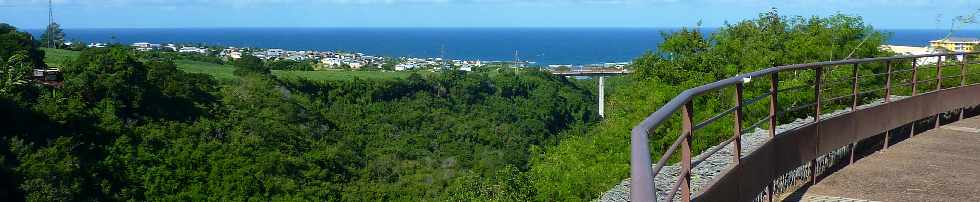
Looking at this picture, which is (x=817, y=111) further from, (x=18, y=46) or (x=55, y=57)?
(x=55, y=57)

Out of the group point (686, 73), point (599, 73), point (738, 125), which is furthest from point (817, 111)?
point (599, 73)

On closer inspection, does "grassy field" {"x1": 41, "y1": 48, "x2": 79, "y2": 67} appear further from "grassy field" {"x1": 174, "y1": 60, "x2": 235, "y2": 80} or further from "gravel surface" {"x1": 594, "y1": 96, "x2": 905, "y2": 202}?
"gravel surface" {"x1": 594, "y1": 96, "x2": 905, "y2": 202}

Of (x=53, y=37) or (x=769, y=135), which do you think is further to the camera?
(x=53, y=37)

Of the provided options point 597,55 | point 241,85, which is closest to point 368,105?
point 241,85

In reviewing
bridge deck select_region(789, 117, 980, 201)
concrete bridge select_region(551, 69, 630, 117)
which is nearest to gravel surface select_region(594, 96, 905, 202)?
bridge deck select_region(789, 117, 980, 201)

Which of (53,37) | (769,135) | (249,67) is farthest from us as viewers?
(53,37)
